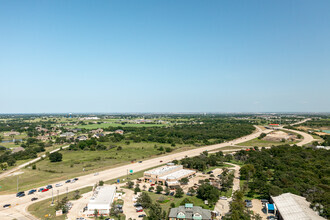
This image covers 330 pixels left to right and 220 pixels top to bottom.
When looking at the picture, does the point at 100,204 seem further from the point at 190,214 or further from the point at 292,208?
the point at 292,208

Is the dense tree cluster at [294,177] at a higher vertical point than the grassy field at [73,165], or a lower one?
higher

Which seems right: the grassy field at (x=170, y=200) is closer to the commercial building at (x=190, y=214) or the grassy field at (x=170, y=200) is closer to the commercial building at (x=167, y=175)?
the commercial building at (x=190, y=214)

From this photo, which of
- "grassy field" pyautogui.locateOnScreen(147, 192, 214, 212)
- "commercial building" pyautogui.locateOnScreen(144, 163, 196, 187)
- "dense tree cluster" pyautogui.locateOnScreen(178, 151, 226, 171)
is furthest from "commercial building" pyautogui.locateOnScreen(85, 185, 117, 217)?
"dense tree cluster" pyautogui.locateOnScreen(178, 151, 226, 171)

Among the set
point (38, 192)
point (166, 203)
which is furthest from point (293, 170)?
point (38, 192)

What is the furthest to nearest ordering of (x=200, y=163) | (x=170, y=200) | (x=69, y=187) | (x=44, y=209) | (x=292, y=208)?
(x=200, y=163), (x=69, y=187), (x=170, y=200), (x=44, y=209), (x=292, y=208)

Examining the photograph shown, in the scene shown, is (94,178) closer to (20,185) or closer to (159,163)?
(20,185)

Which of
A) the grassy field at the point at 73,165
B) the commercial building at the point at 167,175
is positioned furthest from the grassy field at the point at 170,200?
the grassy field at the point at 73,165

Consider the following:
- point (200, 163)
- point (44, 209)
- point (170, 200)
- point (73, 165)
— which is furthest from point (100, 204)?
point (73, 165)
